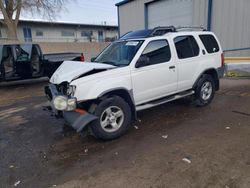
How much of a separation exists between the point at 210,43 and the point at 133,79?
281cm

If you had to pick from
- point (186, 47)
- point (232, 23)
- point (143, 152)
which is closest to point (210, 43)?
point (186, 47)

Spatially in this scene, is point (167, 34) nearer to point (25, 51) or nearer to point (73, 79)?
point (73, 79)

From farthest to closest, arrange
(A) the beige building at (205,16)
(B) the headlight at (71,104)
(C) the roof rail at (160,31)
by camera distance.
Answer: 1. (A) the beige building at (205,16)
2. (C) the roof rail at (160,31)
3. (B) the headlight at (71,104)

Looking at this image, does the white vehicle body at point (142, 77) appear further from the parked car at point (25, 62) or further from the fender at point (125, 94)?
the parked car at point (25, 62)

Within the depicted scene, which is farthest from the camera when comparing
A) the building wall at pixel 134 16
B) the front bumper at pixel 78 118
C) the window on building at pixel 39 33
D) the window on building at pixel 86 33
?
the window on building at pixel 86 33

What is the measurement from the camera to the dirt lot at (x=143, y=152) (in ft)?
9.90

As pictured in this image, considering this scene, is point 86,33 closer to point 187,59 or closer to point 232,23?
point 232,23

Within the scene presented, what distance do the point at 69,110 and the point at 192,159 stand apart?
215 centimetres

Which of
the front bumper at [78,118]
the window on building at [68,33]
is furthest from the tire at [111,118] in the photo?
the window on building at [68,33]

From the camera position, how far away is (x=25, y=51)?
9.96m

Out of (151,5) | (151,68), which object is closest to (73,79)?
(151,68)

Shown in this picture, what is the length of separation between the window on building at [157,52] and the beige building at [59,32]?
91.1 ft

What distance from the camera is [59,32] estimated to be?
33.1 meters

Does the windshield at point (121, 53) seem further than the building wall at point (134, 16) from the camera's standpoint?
No
